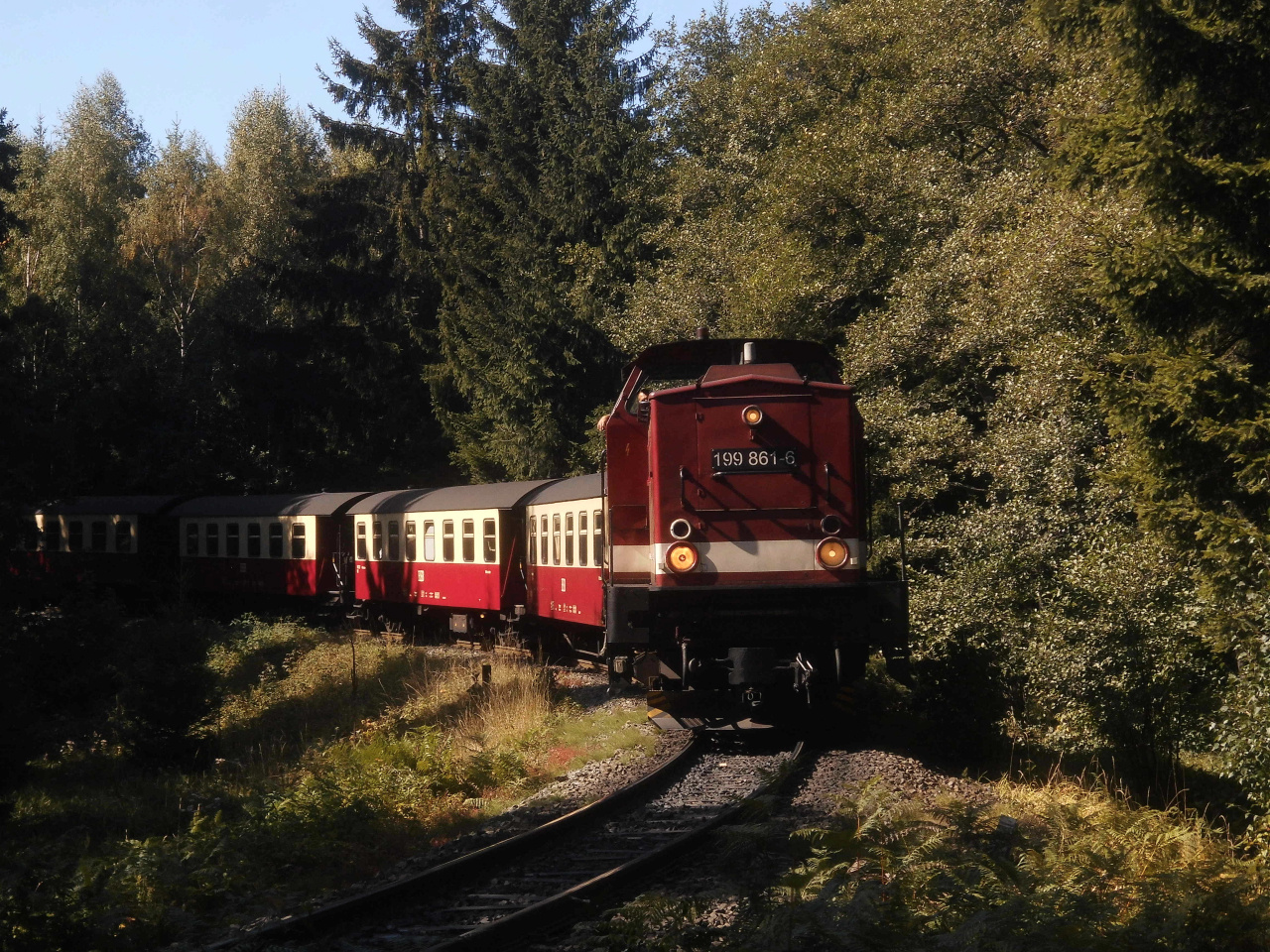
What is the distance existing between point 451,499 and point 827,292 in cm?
835

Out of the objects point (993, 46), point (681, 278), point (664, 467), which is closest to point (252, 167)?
point (681, 278)

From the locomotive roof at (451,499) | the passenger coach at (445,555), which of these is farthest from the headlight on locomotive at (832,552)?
the passenger coach at (445,555)

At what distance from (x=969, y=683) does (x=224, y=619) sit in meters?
23.4

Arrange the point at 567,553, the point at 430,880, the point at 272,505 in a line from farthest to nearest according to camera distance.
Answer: the point at 272,505, the point at 567,553, the point at 430,880

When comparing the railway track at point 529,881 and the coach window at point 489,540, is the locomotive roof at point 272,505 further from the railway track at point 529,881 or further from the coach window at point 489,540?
the railway track at point 529,881

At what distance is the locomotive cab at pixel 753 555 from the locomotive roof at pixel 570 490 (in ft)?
14.8

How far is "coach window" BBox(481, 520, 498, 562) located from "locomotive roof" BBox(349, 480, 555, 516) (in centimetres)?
33

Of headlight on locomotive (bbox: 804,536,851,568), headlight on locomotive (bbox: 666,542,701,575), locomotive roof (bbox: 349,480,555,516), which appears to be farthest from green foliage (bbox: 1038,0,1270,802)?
locomotive roof (bbox: 349,480,555,516)

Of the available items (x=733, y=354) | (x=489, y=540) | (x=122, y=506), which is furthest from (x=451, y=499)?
(x=122, y=506)

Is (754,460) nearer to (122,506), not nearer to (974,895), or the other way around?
(974,895)

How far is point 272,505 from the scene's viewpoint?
2866cm

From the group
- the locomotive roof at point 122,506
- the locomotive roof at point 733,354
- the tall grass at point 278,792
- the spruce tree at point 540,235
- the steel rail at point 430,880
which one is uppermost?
the spruce tree at point 540,235

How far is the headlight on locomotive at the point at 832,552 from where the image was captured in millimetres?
10453

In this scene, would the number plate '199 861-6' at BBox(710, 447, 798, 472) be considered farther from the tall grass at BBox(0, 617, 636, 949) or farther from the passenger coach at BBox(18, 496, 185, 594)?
the passenger coach at BBox(18, 496, 185, 594)
